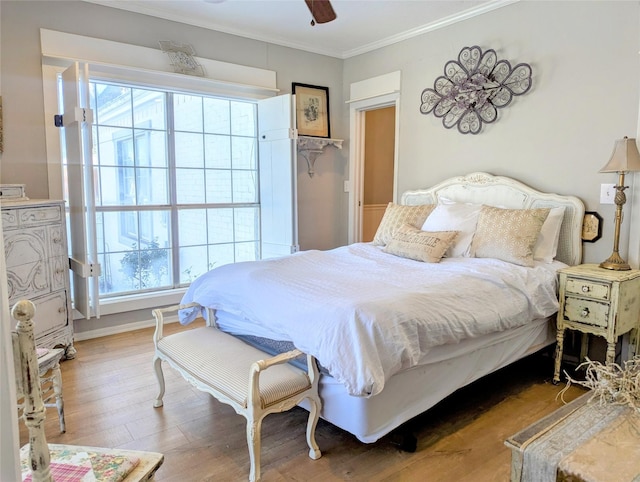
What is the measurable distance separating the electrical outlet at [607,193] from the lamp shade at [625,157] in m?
0.27

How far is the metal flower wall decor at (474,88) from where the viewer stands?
3.31 metres

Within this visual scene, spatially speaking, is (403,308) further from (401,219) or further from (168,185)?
(168,185)

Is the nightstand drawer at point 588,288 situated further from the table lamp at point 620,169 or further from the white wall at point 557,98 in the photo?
the white wall at point 557,98

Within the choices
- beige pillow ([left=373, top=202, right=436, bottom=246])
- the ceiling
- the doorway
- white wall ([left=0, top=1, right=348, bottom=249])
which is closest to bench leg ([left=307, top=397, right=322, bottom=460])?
beige pillow ([left=373, top=202, right=436, bottom=246])

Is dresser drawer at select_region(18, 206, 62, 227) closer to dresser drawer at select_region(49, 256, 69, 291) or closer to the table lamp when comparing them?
dresser drawer at select_region(49, 256, 69, 291)

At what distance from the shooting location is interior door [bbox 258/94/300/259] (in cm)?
A: 396

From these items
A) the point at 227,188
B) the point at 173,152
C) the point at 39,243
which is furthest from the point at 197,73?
the point at 39,243

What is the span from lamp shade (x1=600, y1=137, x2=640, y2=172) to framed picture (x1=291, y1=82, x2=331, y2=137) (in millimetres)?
2741

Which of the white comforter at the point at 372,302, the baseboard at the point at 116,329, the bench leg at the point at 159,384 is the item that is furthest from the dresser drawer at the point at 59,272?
the bench leg at the point at 159,384

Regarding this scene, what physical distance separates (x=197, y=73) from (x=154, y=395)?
267 centimetres

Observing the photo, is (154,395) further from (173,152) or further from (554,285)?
(554,285)

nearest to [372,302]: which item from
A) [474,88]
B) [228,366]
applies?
[228,366]

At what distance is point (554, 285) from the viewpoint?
267cm

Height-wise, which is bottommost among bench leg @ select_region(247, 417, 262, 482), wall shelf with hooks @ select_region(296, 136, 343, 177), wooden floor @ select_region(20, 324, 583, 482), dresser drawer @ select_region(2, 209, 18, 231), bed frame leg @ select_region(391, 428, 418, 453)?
wooden floor @ select_region(20, 324, 583, 482)
